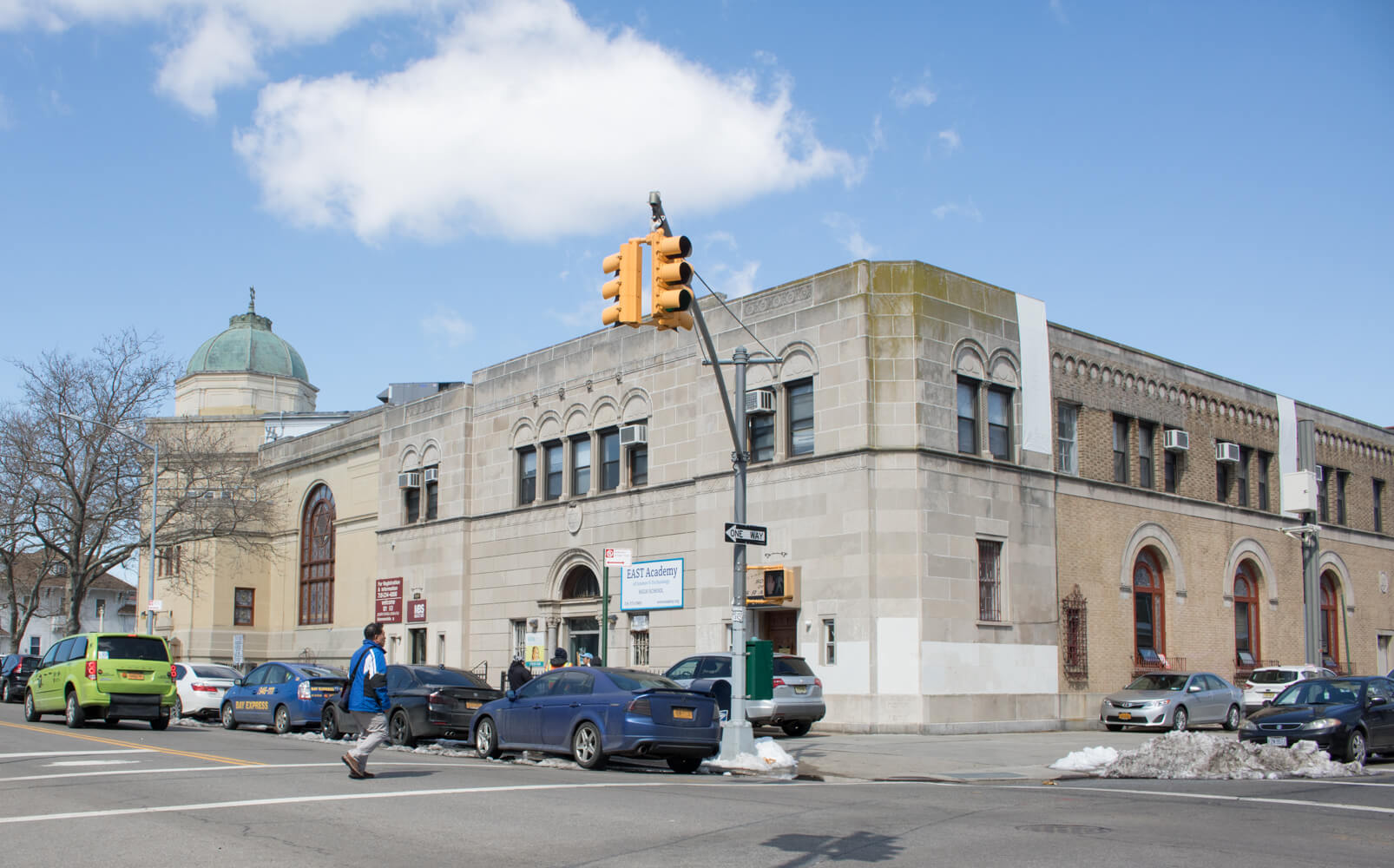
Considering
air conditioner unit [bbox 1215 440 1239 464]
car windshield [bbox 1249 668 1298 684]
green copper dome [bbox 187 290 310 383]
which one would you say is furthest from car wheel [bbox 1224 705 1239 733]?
green copper dome [bbox 187 290 310 383]

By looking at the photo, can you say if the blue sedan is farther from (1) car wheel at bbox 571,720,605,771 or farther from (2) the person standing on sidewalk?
(2) the person standing on sidewalk

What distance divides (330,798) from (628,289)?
238 inches

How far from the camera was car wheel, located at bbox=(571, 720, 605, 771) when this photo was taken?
670 inches

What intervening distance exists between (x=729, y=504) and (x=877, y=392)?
4.95 metres

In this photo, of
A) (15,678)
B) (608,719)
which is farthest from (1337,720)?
(15,678)

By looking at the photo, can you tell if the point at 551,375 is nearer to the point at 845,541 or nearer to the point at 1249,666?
the point at 845,541

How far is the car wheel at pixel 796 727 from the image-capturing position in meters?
24.8

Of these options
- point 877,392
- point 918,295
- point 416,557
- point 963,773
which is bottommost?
point 963,773

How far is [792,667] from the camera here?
24.6m

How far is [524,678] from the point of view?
2169cm

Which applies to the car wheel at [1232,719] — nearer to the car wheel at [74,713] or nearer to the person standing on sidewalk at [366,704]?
the person standing on sidewalk at [366,704]

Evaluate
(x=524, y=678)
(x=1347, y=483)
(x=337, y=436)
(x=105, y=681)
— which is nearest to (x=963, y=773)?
(x=524, y=678)

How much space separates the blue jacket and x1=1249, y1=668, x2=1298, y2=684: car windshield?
83.1ft

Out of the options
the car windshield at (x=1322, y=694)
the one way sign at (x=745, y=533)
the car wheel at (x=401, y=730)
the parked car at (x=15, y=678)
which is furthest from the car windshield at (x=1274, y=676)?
the parked car at (x=15, y=678)
